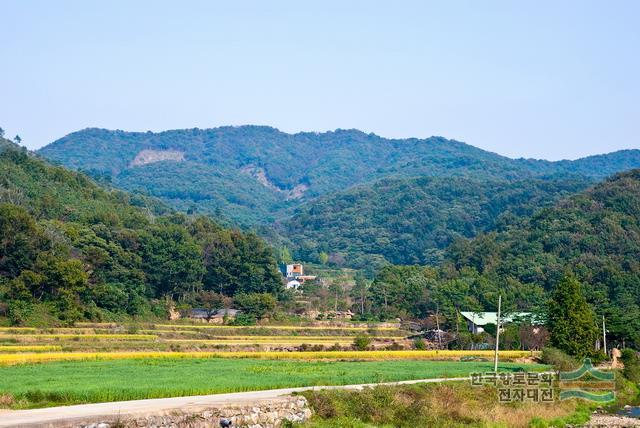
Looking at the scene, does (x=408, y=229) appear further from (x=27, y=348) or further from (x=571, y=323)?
(x=27, y=348)

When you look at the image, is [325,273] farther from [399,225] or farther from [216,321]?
[216,321]

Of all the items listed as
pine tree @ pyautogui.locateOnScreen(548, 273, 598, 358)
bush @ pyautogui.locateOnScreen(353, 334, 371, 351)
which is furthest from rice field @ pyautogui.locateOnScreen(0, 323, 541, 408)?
pine tree @ pyautogui.locateOnScreen(548, 273, 598, 358)

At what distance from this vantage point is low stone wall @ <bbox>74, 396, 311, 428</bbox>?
2309 cm

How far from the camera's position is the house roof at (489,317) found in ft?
242

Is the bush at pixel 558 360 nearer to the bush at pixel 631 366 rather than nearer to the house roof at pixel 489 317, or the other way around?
the bush at pixel 631 366

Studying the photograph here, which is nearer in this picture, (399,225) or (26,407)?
(26,407)

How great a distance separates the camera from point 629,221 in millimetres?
108125

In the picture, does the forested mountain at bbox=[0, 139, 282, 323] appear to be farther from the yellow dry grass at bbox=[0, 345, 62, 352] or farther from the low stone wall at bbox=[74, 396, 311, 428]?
the low stone wall at bbox=[74, 396, 311, 428]

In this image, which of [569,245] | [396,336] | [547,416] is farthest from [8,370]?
[569,245]

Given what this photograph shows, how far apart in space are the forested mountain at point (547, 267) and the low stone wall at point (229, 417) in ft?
157

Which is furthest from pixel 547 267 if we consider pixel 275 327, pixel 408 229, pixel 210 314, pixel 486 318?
pixel 408 229

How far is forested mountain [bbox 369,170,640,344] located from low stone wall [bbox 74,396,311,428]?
1883 inches

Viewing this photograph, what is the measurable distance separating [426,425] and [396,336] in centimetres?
4305

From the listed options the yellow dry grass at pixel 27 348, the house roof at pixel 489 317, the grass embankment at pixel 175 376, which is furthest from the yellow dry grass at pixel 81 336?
the house roof at pixel 489 317
